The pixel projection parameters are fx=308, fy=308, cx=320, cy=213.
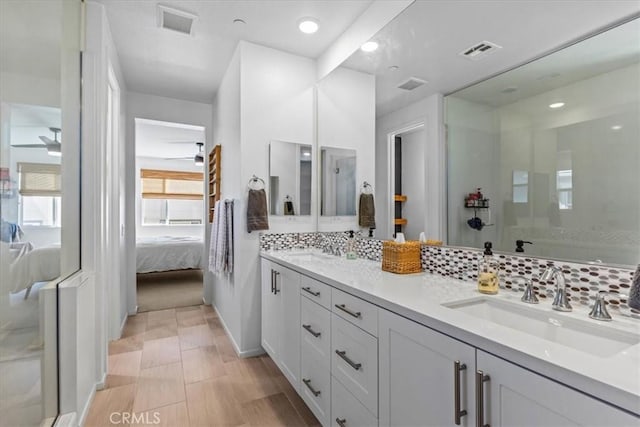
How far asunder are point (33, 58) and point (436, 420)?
7.01 ft

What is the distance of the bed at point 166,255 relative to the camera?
4820 millimetres

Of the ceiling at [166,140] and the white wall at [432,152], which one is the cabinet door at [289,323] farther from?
the ceiling at [166,140]

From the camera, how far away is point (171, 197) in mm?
7215

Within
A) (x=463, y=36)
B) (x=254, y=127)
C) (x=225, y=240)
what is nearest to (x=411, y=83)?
(x=463, y=36)

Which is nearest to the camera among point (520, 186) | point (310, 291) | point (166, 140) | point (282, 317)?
point (520, 186)

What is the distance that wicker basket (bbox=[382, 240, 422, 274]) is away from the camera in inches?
64.2

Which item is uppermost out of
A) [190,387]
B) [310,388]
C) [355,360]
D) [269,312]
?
[355,360]

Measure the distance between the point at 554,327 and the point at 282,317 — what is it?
1.49m

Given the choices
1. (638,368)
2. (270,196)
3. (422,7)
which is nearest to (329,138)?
(270,196)

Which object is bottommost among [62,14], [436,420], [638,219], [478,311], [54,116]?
[436,420]

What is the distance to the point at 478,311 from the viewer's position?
1.17 m

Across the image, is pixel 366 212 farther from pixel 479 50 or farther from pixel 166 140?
pixel 166 140

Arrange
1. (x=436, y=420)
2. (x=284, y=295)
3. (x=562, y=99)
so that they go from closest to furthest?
Result: (x=436, y=420) → (x=562, y=99) → (x=284, y=295)

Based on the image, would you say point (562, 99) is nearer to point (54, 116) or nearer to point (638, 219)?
point (638, 219)
